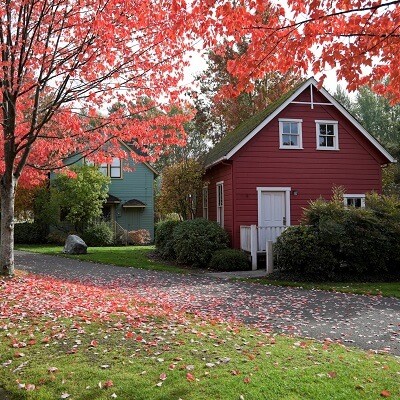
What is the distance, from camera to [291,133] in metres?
18.6

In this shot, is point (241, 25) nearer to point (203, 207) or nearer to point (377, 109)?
point (203, 207)

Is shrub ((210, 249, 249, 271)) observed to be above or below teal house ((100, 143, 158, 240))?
below

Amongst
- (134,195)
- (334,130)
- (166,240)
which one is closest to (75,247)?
(166,240)

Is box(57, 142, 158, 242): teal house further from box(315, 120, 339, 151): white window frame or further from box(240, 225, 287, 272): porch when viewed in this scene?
box(240, 225, 287, 272): porch

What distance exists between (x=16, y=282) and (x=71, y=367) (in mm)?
6684

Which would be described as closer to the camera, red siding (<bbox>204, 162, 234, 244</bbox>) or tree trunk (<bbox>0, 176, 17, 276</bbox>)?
tree trunk (<bbox>0, 176, 17, 276</bbox>)

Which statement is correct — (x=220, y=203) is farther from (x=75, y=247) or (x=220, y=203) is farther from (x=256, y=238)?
(x=75, y=247)

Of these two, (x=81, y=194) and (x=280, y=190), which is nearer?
(x=280, y=190)

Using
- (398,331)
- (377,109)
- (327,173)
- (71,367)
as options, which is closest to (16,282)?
(71,367)

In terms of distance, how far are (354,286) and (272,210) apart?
6056mm

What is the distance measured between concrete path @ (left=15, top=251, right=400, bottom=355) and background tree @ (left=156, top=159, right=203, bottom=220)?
6.21 m

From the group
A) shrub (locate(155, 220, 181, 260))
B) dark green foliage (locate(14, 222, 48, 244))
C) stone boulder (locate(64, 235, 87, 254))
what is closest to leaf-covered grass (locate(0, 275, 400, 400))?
shrub (locate(155, 220, 181, 260))

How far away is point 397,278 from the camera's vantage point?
45.4 feet

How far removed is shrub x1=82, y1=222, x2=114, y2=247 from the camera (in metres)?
28.9
